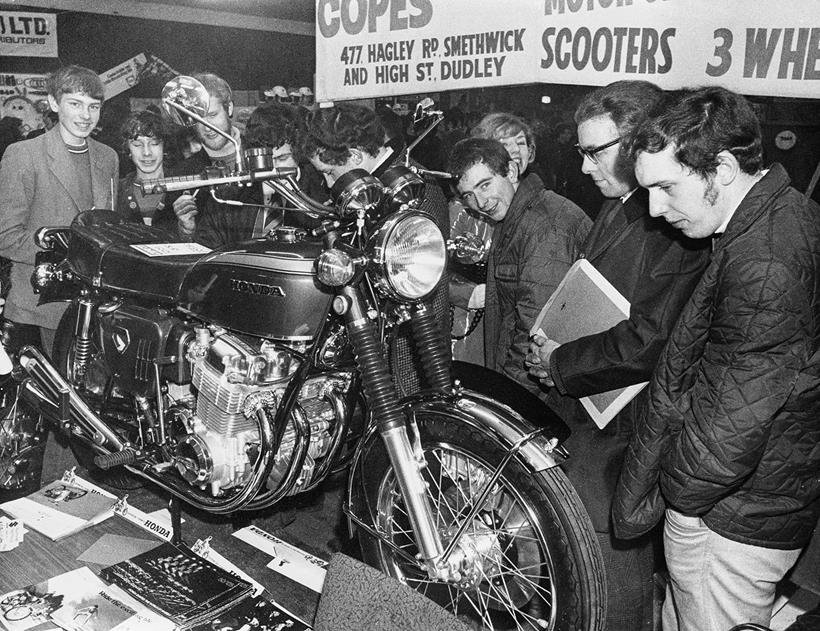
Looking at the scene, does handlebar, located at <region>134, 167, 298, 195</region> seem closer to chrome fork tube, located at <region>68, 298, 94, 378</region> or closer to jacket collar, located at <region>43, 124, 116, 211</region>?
chrome fork tube, located at <region>68, 298, 94, 378</region>

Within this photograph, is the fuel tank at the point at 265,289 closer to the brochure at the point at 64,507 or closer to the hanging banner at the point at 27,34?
the brochure at the point at 64,507

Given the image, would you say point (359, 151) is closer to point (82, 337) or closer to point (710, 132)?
point (82, 337)

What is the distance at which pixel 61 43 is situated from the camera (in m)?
3.34

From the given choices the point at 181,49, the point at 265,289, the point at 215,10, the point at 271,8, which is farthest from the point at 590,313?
the point at 271,8

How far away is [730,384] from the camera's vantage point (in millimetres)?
1507

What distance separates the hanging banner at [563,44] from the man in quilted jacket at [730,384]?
0.63 metres

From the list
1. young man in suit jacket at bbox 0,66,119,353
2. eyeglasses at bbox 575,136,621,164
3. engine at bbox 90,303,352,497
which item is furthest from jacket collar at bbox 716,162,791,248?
young man in suit jacket at bbox 0,66,119,353

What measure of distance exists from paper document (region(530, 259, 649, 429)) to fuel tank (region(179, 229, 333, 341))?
0.67m

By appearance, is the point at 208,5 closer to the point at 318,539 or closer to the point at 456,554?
the point at 318,539

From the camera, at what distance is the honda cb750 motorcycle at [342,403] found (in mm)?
1862

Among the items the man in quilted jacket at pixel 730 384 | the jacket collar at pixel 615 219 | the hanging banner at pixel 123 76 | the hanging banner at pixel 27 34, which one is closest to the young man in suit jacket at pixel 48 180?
the hanging banner at pixel 27 34

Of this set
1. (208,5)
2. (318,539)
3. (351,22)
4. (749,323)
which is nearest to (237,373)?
(318,539)

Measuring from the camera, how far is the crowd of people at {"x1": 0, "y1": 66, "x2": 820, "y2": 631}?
1518 mm

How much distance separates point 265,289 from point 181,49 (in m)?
2.58
